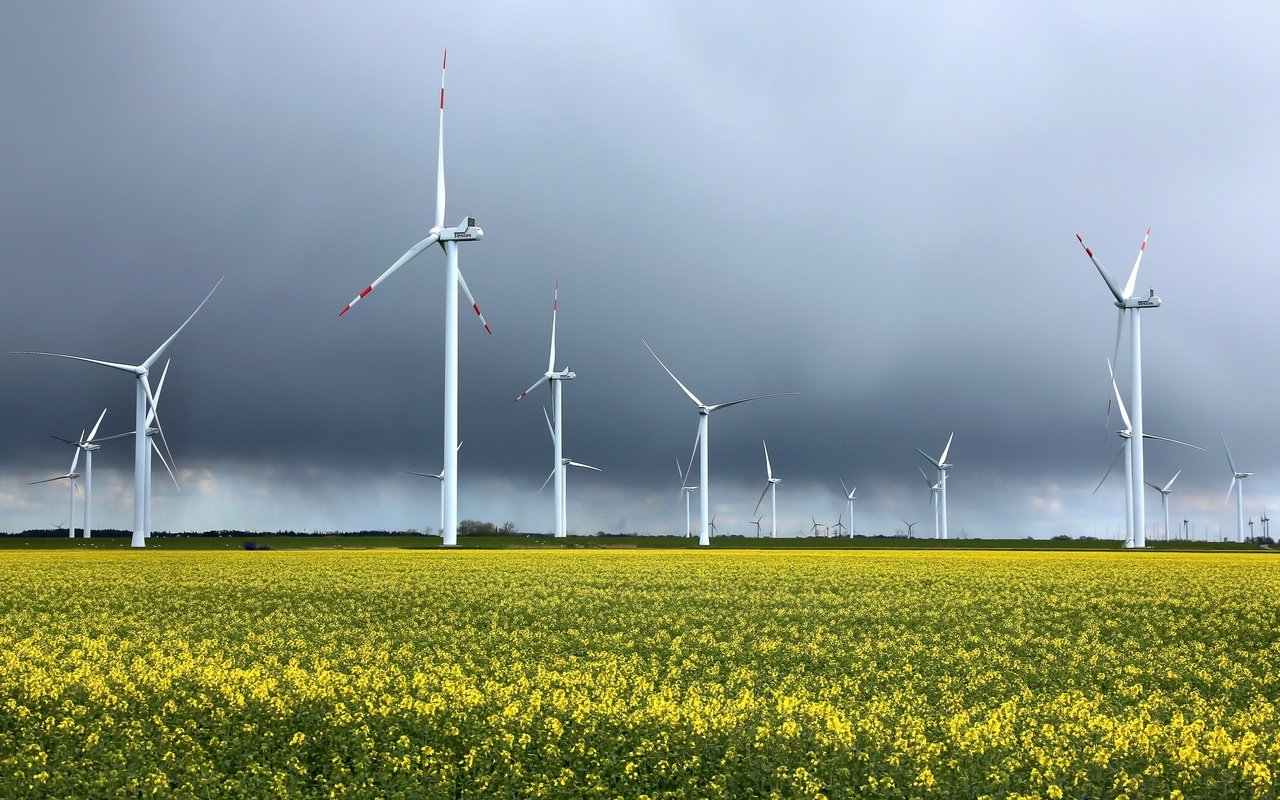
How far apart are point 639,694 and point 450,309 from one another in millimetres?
81432

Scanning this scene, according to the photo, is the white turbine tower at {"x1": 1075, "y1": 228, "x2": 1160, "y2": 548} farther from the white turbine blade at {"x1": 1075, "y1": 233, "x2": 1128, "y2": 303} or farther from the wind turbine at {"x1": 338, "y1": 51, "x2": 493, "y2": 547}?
the wind turbine at {"x1": 338, "y1": 51, "x2": 493, "y2": 547}

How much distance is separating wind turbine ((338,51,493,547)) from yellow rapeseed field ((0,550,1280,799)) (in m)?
50.3

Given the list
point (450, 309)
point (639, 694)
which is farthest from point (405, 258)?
point (639, 694)

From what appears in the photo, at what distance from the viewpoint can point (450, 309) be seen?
99.8 meters

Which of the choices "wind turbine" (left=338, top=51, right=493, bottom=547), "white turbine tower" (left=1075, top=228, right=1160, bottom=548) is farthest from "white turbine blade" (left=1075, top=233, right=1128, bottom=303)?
"wind turbine" (left=338, top=51, right=493, bottom=547)

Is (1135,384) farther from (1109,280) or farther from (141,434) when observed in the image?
(141,434)

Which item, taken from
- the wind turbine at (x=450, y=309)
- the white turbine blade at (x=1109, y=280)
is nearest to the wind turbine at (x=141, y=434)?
the wind turbine at (x=450, y=309)

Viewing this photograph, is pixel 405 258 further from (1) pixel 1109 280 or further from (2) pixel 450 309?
(1) pixel 1109 280

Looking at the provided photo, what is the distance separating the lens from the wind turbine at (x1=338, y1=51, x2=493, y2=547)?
97.5 meters

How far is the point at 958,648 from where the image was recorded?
102ft

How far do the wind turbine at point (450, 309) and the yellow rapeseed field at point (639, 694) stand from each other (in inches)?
1980

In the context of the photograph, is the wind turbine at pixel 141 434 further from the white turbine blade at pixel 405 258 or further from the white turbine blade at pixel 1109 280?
the white turbine blade at pixel 1109 280

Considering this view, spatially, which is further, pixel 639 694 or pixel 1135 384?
pixel 1135 384

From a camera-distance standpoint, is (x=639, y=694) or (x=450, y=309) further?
(x=450, y=309)
